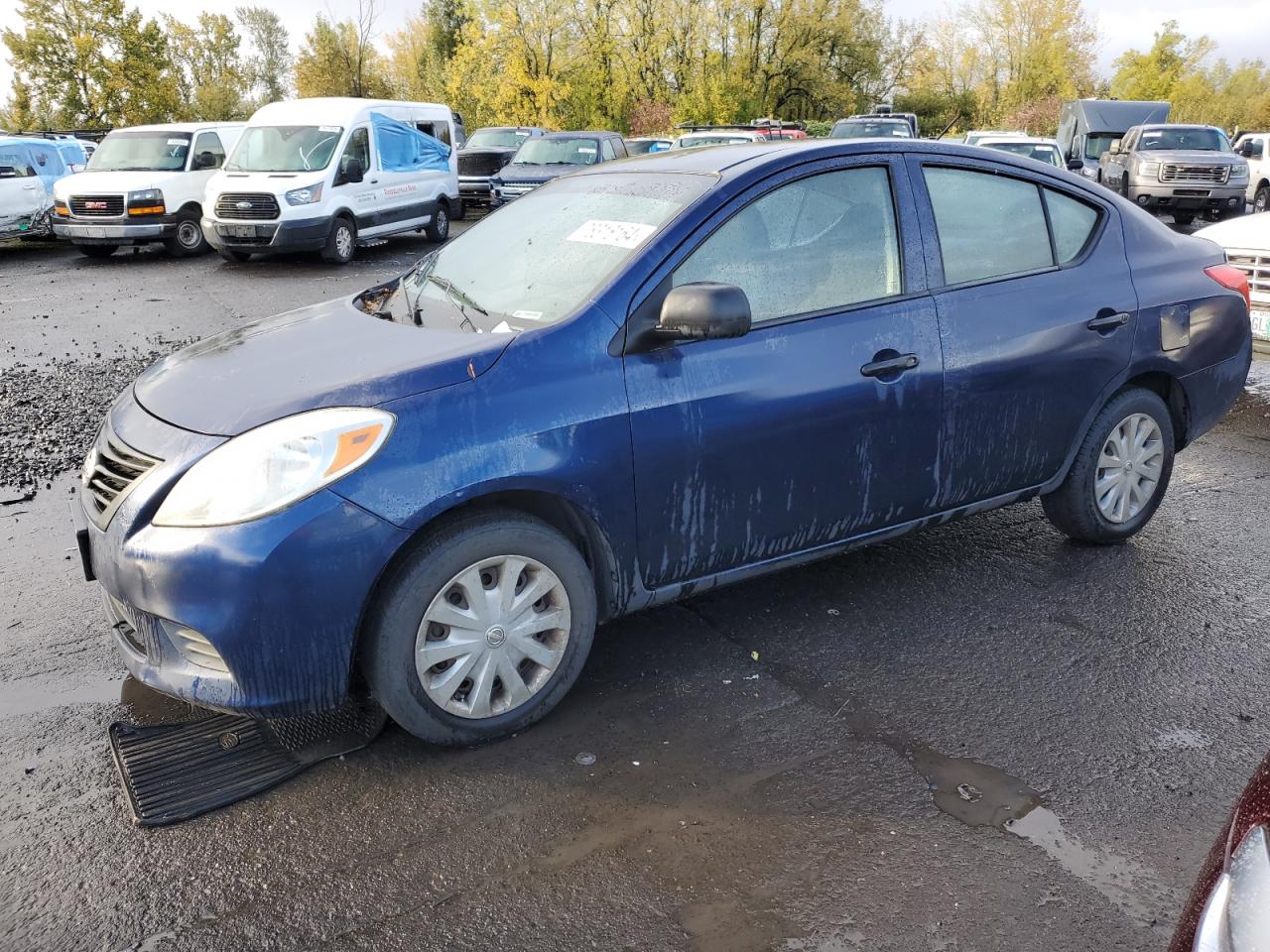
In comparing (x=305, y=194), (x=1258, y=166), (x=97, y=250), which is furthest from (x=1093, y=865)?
(x=1258, y=166)

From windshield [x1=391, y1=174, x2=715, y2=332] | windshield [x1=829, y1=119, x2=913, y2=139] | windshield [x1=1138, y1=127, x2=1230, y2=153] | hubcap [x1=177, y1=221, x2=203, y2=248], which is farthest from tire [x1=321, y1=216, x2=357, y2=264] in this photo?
windshield [x1=1138, y1=127, x2=1230, y2=153]

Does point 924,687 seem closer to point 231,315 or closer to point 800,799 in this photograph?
point 800,799

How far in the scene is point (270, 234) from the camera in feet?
47.3

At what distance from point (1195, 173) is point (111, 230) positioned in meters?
18.7

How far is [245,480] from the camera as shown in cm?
294

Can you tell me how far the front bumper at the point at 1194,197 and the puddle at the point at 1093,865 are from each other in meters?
19.5

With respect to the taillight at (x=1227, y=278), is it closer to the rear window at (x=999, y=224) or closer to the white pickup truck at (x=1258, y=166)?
the rear window at (x=999, y=224)

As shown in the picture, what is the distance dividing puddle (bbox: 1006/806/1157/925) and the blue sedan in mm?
1247

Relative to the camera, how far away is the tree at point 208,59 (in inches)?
2120

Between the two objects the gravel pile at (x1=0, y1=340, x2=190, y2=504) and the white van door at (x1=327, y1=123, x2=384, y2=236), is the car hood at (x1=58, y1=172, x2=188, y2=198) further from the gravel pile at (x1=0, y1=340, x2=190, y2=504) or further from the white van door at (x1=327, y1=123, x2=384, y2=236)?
the gravel pile at (x1=0, y1=340, x2=190, y2=504)

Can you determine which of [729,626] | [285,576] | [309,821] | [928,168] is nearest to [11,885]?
[309,821]

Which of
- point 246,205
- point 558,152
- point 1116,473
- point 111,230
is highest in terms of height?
point 558,152

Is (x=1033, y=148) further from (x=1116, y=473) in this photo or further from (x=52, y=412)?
(x=52, y=412)

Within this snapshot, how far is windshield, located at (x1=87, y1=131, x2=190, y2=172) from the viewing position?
1633 cm
